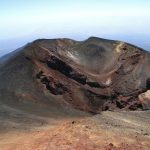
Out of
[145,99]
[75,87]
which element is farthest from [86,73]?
[145,99]

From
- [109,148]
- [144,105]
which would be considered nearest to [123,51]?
[144,105]

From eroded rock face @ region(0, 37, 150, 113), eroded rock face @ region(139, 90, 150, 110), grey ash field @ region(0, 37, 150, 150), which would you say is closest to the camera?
grey ash field @ region(0, 37, 150, 150)

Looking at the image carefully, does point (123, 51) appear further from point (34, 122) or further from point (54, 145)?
point (54, 145)

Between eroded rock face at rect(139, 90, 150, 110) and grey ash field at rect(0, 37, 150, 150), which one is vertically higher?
grey ash field at rect(0, 37, 150, 150)

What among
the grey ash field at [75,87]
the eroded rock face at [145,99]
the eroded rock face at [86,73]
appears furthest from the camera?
the eroded rock face at [86,73]

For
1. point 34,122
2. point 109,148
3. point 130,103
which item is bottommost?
point 130,103

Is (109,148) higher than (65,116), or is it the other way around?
(109,148)

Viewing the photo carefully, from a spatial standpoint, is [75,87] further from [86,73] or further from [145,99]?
[145,99]
